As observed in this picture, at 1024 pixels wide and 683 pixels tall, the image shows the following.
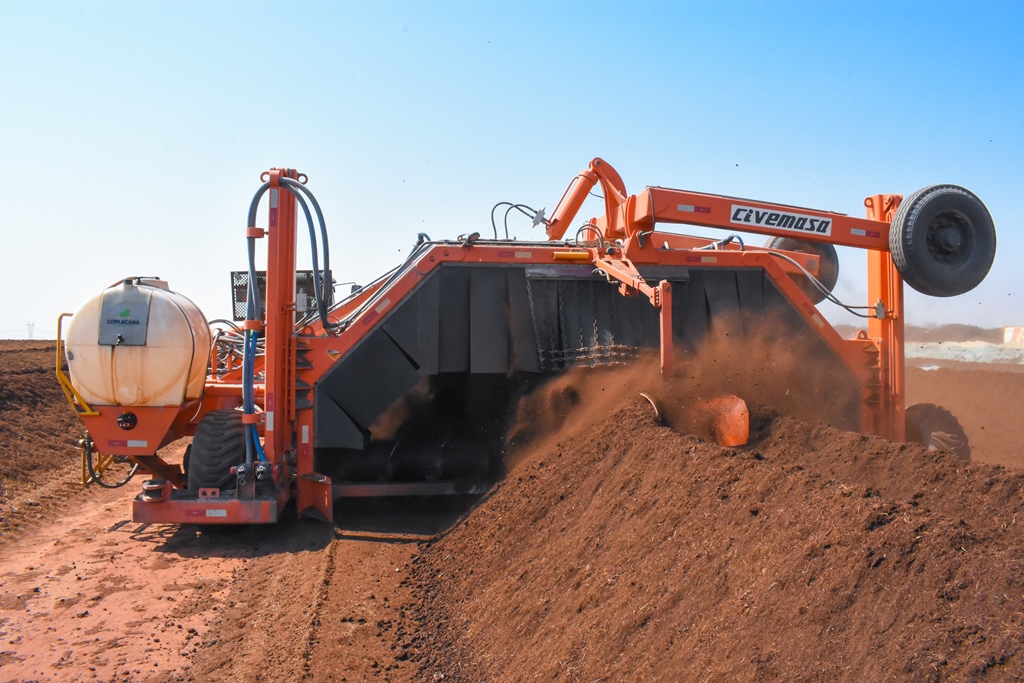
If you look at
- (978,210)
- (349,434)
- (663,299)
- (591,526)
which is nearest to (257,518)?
(349,434)

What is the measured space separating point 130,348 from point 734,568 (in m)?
4.96

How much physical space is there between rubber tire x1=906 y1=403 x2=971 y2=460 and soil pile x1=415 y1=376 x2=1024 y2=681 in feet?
8.55

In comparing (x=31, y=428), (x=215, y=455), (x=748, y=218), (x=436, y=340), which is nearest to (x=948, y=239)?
(x=748, y=218)

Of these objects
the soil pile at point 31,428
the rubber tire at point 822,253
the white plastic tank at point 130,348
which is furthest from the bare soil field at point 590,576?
the rubber tire at point 822,253

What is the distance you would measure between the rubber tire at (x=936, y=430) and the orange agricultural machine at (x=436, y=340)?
16.5 inches

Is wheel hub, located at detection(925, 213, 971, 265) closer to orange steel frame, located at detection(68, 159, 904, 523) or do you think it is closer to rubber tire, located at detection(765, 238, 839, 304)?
orange steel frame, located at detection(68, 159, 904, 523)

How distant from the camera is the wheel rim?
23.1 ft

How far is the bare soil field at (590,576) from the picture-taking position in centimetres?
277

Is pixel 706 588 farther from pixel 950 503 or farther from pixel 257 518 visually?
pixel 257 518

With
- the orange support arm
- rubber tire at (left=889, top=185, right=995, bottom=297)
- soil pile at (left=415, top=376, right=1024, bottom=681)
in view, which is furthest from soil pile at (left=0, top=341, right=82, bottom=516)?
rubber tire at (left=889, top=185, right=995, bottom=297)

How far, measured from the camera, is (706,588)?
3.31 metres

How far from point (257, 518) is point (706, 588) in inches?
158

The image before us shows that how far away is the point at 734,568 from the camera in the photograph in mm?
3324

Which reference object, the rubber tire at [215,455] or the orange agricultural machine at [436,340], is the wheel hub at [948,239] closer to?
the orange agricultural machine at [436,340]
